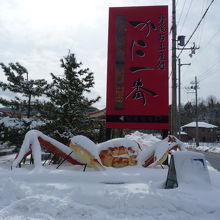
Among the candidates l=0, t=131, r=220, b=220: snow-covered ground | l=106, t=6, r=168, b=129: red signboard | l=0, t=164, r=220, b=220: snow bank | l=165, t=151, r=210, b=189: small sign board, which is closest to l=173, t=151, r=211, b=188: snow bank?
l=165, t=151, r=210, b=189: small sign board

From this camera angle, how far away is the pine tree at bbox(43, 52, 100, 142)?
12.1 meters

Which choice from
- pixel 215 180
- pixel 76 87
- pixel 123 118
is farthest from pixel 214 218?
pixel 76 87

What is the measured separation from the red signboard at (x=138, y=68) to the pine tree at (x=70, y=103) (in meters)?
Result: 1.69

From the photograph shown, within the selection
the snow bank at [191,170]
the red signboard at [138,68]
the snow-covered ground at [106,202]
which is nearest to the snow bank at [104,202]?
the snow-covered ground at [106,202]

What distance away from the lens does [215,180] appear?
22.0ft

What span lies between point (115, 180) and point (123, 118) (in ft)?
15.8

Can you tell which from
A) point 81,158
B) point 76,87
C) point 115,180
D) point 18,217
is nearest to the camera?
point 18,217

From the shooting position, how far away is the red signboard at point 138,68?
11.2 metres

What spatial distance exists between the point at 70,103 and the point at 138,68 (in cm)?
363

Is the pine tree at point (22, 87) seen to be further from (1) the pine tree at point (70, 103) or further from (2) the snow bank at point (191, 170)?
(2) the snow bank at point (191, 170)

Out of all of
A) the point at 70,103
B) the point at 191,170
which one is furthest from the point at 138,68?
the point at 191,170

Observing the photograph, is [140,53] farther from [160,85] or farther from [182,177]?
[182,177]

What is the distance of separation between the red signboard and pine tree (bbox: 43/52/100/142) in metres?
1.69

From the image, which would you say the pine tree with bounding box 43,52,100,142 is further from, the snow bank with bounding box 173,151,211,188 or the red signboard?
the snow bank with bounding box 173,151,211,188
